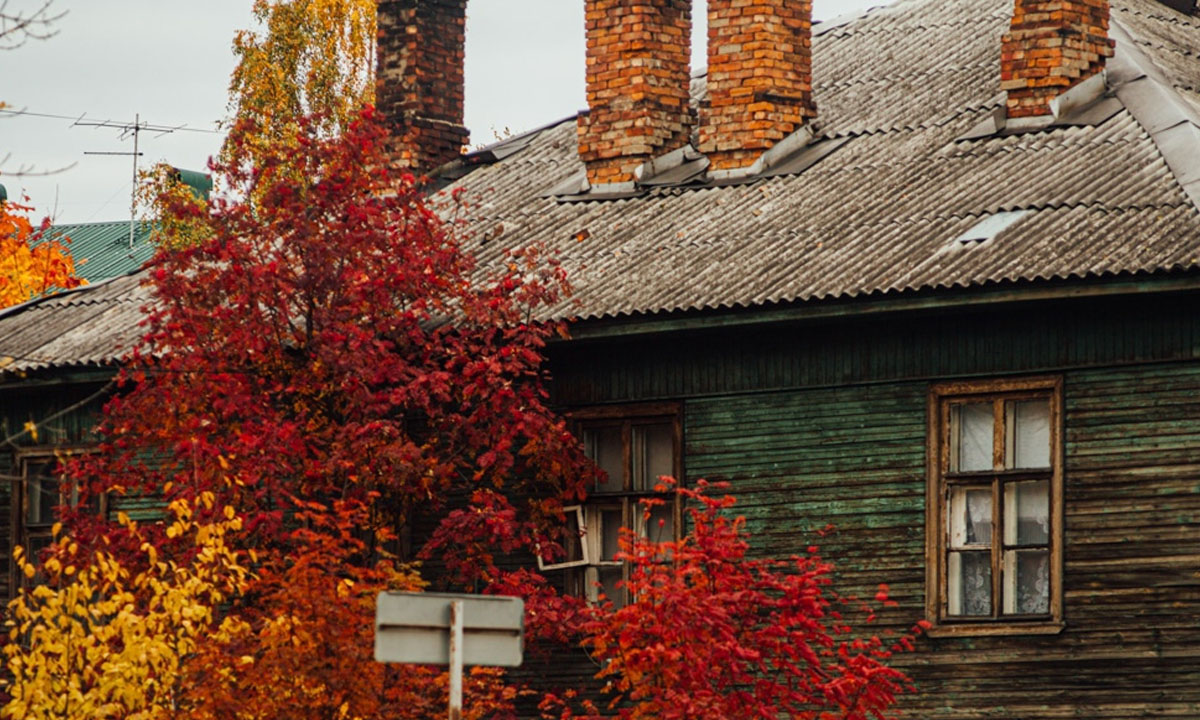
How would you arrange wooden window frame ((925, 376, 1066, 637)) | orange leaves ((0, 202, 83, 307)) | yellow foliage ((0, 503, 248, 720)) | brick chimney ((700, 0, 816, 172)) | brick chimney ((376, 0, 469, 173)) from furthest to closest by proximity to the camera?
orange leaves ((0, 202, 83, 307))
brick chimney ((376, 0, 469, 173))
brick chimney ((700, 0, 816, 172))
wooden window frame ((925, 376, 1066, 637))
yellow foliage ((0, 503, 248, 720))

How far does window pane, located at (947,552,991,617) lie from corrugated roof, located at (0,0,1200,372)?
2.13 meters

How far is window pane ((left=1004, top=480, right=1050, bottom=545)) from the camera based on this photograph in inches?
715

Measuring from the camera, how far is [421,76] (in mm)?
26938

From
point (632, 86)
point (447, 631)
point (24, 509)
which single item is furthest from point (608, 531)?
point (447, 631)

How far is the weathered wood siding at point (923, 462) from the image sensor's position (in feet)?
57.1

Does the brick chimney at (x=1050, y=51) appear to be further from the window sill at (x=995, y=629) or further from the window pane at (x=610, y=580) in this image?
the window pane at (x=610, y=580)

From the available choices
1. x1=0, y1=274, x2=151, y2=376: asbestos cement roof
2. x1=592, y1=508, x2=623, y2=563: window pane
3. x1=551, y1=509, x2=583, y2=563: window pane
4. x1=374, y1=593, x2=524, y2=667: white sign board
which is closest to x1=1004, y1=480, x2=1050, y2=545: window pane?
x1=592, y1=508, x2=623, y2=563: window pane

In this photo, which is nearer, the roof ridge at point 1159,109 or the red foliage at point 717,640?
the red foliage at point 717,640

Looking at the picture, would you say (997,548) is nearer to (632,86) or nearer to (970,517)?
(970,517)

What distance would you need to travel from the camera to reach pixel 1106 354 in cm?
1788

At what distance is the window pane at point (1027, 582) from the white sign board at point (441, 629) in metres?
6.49

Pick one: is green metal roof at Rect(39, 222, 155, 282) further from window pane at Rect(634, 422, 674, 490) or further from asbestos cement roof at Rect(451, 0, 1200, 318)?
window pane at Rect(634, 422, 674, 490)

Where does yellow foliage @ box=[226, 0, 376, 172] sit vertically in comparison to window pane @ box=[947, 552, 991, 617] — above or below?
above

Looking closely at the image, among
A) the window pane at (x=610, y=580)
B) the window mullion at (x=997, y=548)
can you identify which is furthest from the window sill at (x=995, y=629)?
the window pane at (x=610, y=580)
